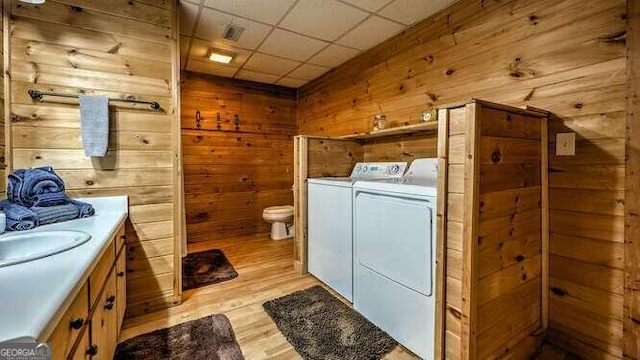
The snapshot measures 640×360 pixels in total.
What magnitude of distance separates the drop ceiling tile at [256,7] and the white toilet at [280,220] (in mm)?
2179

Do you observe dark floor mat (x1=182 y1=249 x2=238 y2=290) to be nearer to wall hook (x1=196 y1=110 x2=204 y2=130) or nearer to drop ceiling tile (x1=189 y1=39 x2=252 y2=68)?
wall hook (x1=196 y1=110 x2=204 y2=130)

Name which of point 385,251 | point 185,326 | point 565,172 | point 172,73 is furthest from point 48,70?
point 565,172

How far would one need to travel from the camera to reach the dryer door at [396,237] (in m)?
1.47

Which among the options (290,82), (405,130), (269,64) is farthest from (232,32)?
(405,130)

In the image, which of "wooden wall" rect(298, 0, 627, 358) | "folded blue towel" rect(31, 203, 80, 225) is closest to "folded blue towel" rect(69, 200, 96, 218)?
"folded blue towel" rect(31, 203, 80, 225)

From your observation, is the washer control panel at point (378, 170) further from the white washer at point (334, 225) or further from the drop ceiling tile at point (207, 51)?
the drop ceiling tile at point (207, 51)

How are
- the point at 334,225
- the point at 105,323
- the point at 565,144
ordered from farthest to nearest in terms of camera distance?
1. the point at 334,225
2. the point at 565,144
3. the point at 105,323

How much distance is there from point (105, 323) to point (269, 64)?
293cm

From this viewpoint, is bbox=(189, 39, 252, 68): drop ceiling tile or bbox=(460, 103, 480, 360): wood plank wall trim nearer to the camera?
bbox=(460, 103, 480, 360): wood plank wall trim

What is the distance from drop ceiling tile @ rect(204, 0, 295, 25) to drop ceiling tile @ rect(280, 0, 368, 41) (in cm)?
8

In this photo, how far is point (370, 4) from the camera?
2080 mm

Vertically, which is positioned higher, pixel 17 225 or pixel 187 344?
pixel 17 225

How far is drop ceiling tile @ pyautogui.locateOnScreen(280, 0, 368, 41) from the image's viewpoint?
2.11 meters

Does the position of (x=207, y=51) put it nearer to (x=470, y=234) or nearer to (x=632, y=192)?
(x=470, y=234)
